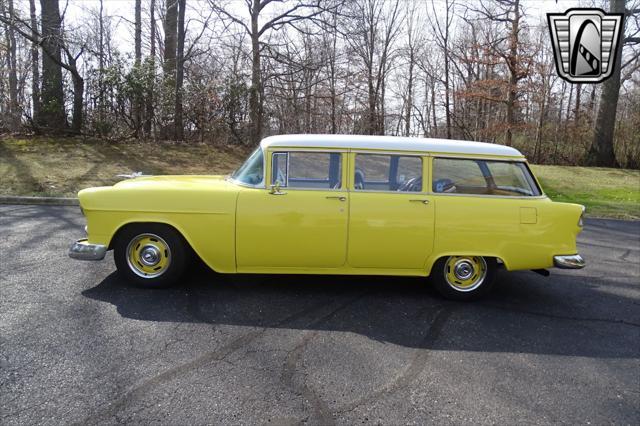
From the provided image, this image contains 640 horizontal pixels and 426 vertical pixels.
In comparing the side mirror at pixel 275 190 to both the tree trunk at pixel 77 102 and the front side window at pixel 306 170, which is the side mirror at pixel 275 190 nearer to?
the front side window at pixel 306 170

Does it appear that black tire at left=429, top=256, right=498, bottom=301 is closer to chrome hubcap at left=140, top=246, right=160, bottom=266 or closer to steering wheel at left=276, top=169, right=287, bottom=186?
steering wheel at left=276, top=169, right=287, bottom=186

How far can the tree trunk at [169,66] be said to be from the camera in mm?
15273

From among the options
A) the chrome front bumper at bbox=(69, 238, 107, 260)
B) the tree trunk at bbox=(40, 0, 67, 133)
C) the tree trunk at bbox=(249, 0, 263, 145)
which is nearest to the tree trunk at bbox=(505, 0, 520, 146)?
the tree trunk at bbox=(249, 0, 263, 145)

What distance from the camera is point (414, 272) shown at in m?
4.14

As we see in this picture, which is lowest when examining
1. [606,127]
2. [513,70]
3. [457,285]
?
[457,285]

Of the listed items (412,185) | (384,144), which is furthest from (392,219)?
(384,144)

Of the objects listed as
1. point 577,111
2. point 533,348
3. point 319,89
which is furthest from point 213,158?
point 577,111

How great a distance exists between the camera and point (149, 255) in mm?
4094

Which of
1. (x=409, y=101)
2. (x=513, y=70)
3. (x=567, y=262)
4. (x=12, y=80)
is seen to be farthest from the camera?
(x=409, y=101)

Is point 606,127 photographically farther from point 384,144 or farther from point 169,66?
point 169,66

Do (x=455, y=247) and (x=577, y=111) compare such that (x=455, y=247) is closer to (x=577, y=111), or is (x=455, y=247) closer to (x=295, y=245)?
(x=295, y=245)

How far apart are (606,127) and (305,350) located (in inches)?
800

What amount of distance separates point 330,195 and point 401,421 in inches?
85.6

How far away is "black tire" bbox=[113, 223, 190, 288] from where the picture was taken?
13.2 ft
